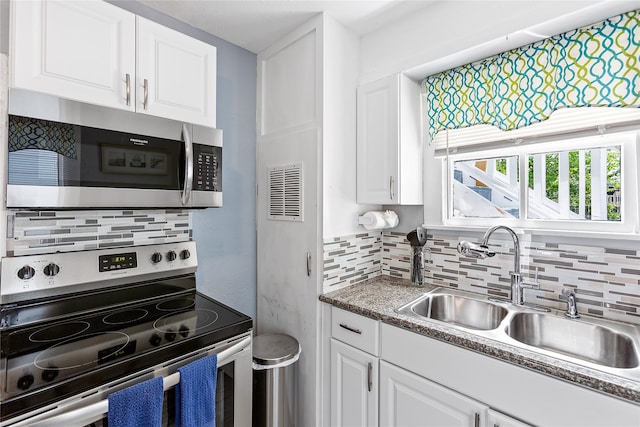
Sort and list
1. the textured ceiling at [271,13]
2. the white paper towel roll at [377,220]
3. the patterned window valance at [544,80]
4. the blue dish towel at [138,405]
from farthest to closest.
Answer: the white paper towel roll at [377,220] → the textured ceiling at [271,13] → the patterned window valance at [544,80] → the blue dish towel at [138,405]

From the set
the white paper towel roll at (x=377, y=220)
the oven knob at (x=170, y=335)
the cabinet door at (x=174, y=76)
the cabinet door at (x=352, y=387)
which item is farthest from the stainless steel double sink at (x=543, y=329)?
the cabinet door at (x=174, y=76)

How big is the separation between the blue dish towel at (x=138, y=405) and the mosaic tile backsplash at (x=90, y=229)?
81cm

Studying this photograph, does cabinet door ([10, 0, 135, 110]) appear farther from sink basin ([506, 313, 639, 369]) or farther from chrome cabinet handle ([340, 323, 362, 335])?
sink basin ([506, 313, 639, 369])

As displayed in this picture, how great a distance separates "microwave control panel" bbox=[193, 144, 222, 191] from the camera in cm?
156

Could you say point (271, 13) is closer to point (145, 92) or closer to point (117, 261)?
point (145, 92)

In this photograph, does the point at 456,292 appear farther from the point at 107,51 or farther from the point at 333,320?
the point at 107,51

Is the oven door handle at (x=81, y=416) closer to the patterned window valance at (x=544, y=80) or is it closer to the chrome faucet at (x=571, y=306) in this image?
the chrome faucet at (x=571, y=306)

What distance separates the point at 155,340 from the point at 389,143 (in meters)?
1.53

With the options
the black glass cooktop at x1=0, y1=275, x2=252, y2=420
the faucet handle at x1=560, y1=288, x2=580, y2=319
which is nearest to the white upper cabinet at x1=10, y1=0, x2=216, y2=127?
the black glass cooktop at x1=0, y1=275, x2=252, y2=420

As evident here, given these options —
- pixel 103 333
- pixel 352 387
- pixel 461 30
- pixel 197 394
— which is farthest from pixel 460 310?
pixel 103 333

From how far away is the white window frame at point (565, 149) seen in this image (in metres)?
1.38

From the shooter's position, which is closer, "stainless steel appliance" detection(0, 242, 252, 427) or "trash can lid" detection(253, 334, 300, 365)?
"stainless steel appliance" detection(0, 242, 252, 427)

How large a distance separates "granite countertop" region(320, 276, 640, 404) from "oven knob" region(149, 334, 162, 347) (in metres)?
0.84

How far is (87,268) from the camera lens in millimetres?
1449
